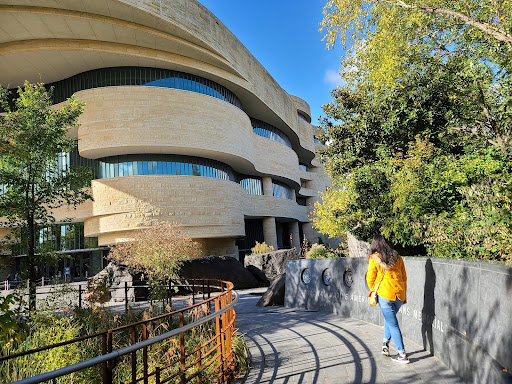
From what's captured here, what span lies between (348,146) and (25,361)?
1137cm

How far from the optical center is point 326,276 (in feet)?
28.6

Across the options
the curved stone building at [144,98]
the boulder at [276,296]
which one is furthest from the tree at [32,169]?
the curved stone building at [144,98]

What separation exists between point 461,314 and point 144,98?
85.9 ft

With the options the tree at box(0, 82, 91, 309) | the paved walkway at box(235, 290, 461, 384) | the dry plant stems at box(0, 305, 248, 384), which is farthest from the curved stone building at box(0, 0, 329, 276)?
the paved walkway at box(235, 290, 461, 384)

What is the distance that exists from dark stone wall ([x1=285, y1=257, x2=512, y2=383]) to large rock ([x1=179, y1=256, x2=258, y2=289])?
12.3 m

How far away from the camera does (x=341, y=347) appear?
530 cm

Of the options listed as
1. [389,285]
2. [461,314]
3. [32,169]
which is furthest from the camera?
[32,169]

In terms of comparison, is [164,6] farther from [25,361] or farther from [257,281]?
[25,361]

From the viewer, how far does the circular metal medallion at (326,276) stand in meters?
8.57

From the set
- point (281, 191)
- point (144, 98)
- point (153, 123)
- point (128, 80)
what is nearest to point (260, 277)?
point (153, 123)

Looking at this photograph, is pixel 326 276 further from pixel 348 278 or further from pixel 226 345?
pixel 226 345

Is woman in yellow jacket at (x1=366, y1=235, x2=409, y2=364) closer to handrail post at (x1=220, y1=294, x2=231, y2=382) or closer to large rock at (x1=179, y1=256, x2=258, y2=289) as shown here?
handrail post at (x1=220, y1=294, x2=231, y2=382)

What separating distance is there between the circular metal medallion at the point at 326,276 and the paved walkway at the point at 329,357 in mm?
997

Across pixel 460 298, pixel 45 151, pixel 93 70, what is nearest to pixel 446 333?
pixel 460 298
